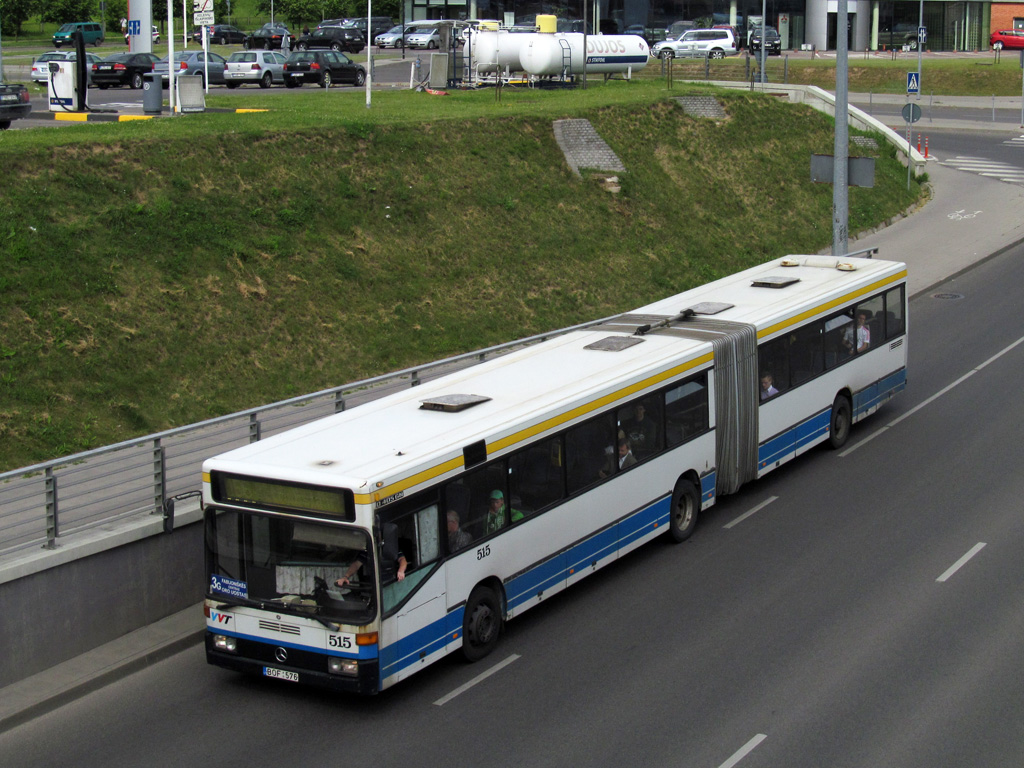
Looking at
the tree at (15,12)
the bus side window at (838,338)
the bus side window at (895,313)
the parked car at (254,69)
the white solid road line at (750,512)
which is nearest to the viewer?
the white solid road line at (750,512)

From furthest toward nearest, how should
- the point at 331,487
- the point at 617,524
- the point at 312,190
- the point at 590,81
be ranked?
the point at 590,81
the point at 312,190
the point at 617,524
the point at 331,487

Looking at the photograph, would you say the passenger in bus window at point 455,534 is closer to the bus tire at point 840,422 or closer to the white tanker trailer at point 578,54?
the bus tire at point 840,422

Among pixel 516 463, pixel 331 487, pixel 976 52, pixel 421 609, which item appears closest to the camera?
pixel 331 487

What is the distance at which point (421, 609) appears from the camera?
997cm

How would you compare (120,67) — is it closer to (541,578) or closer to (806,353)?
(806,353)

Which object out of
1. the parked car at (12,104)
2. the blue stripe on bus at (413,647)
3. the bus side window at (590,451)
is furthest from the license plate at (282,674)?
the parked car at (12,104)

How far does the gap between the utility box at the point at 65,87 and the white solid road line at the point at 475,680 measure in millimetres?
24635

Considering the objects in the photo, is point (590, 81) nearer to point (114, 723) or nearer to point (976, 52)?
point (114, 723)

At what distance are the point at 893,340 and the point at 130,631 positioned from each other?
12.3m

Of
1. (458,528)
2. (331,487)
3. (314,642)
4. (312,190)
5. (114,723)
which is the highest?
(312,190)

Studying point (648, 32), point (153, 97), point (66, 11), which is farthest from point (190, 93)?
point (66, 11)

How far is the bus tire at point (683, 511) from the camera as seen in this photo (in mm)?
13594

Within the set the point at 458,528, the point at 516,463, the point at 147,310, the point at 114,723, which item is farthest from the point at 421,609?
the point at 147,310

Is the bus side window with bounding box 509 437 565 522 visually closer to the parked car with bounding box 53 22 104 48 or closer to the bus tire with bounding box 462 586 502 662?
the bus tire with bounding box 462 586 502 662
